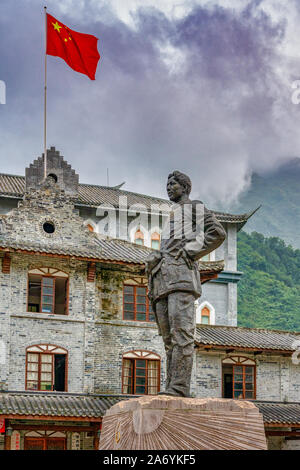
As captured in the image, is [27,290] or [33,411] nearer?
[33,411]

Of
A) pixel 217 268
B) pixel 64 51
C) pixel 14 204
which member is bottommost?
pixel 217 268

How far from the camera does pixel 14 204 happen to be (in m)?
36.7

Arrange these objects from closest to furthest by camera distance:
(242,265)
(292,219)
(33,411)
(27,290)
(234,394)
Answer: (33,411)
(27,290)
(234,394)
(242,265)
(292,219)

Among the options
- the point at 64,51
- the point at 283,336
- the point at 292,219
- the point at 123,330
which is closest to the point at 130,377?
the point at 123,330

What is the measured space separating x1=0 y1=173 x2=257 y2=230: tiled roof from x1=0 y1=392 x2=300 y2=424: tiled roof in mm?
12694

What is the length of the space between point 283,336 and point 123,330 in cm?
623

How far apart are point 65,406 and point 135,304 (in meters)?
4.82

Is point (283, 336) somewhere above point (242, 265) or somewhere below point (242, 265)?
Result: below

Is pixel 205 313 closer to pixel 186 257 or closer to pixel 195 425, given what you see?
pixel 186 257

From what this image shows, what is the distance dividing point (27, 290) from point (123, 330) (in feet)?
11.5

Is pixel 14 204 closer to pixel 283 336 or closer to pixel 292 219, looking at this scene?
pixel 283 336

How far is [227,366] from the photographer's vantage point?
94.9ft

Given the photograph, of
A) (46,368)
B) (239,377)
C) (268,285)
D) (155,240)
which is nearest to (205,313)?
(155,240)
